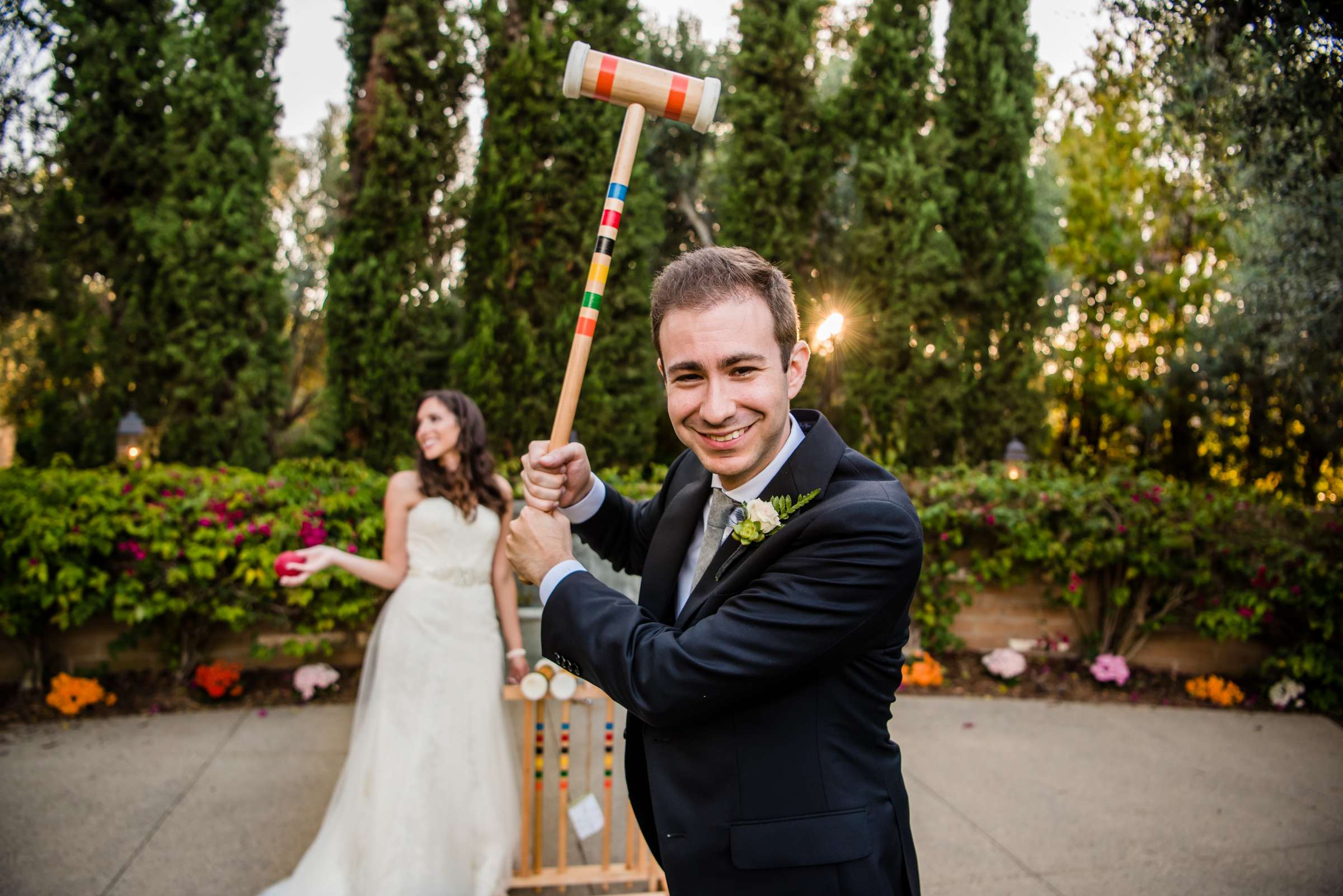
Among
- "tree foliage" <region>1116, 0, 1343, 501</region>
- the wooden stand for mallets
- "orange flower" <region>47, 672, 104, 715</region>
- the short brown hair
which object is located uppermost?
"tree foliage" <region>1116, 0, 1343, 501</region>

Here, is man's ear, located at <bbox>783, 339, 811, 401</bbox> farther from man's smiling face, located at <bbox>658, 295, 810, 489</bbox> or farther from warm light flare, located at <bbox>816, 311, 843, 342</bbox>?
warm light flare, located at <bbox>816, 311, 843, 342</bbox>

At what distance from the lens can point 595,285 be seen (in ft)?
6.16

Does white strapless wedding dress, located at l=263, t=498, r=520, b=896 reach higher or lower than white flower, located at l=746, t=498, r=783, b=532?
lower

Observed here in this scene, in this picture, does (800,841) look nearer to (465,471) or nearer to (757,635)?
(757,635)

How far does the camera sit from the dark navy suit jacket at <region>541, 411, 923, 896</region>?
1.40m

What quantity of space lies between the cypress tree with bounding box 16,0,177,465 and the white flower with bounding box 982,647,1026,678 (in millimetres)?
9253

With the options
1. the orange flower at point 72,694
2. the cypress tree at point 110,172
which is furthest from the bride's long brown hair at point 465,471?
the cypress tree at point 110,172

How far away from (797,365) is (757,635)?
647mm

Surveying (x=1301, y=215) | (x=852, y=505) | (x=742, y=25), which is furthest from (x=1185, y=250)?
(x=852, y=505)

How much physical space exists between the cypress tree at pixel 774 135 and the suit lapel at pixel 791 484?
7474mm

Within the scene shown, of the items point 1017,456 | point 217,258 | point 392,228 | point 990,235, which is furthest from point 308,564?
point 990,235

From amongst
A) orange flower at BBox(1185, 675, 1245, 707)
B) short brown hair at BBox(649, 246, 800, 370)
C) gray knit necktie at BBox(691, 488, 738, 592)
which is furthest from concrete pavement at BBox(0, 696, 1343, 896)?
short brown hair at BBox(649, 246, 800, 370)

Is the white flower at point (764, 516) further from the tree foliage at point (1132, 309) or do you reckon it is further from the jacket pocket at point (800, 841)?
the tree foliage at point (1132, 309)

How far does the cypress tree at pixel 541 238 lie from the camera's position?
26.5ft
